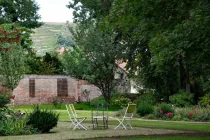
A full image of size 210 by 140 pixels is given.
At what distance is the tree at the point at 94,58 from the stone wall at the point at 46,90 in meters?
4.91

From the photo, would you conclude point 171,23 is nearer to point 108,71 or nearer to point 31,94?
point 108,71

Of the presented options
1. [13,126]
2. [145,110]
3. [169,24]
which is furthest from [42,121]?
[145,110]

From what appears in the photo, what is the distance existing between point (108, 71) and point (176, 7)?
21613 millimetres

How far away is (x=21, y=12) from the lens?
163 ft

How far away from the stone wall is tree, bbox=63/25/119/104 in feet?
16.1

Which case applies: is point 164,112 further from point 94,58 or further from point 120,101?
point 120,101

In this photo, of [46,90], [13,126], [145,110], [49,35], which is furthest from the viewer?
[49,35]

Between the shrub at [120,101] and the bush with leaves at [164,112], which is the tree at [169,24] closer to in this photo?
the bush with leaves at [164,112]


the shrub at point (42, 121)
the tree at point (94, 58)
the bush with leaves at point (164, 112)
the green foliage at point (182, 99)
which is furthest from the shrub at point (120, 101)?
the shrub at point (42, 121)

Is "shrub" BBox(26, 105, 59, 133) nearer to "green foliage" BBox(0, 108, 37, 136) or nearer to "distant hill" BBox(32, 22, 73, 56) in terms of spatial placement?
"green foliage" BBox(0, 108, 37, 136)

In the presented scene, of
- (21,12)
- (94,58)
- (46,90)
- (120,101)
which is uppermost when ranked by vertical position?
(21,12)

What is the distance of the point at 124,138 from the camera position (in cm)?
1377

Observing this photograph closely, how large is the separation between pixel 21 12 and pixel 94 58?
638 inches

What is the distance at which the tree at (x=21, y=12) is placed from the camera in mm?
48188
